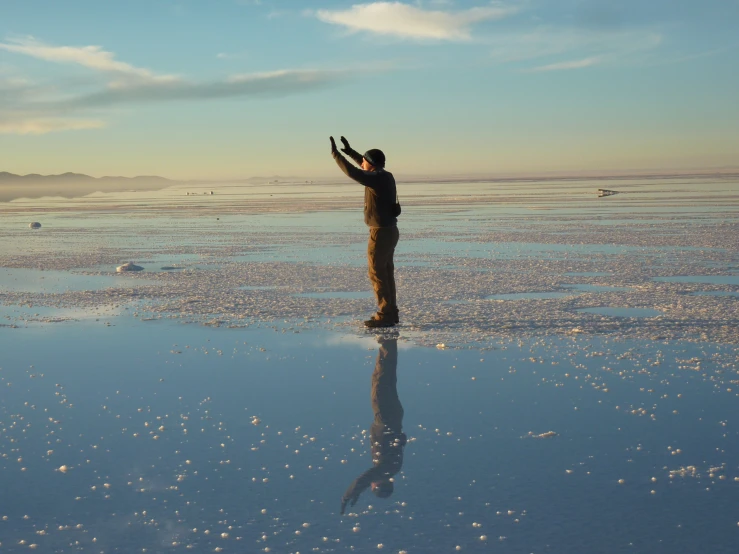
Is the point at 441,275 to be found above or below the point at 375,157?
below

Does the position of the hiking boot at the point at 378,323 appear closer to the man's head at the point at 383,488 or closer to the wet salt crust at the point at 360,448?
the wet salt crust at the point at 360,448

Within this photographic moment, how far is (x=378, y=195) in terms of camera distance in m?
Result: 9.01

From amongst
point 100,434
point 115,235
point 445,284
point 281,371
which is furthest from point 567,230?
point 100,434

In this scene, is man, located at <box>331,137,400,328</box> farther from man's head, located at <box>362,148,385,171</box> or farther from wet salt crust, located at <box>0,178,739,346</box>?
wet salt crust, located at <box>0,178,739,346</box>

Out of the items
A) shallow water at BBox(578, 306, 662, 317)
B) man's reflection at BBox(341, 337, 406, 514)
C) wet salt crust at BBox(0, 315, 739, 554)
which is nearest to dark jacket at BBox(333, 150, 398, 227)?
wet salt crust at BBox(0, 315, 739, 554)

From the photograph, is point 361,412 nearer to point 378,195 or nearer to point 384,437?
point 384,437

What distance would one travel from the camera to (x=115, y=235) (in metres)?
23.2

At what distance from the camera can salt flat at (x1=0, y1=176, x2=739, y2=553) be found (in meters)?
3.65

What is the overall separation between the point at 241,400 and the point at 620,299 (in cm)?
606

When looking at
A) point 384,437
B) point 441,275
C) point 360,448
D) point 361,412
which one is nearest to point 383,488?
point 360,448

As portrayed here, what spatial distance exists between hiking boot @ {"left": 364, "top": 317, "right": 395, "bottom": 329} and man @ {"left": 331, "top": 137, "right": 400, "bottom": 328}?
14mm

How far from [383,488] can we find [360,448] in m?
0.66

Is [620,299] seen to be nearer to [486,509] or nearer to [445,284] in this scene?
[445,284]

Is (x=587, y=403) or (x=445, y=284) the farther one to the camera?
(x=445, y=284)
